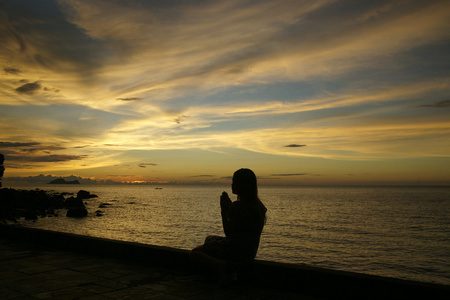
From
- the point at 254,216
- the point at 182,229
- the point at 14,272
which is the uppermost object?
the point at 254,216

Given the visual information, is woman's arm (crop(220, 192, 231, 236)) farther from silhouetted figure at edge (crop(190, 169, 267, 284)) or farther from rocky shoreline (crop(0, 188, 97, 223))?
rocky shoreline (crop(0, 188, 97, 223))

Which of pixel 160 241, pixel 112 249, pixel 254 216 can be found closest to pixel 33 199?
pixel 160 241

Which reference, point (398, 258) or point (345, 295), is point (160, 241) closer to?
point (398, 258)

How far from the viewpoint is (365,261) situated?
66.1ft

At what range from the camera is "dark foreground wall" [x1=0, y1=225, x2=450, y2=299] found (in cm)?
359

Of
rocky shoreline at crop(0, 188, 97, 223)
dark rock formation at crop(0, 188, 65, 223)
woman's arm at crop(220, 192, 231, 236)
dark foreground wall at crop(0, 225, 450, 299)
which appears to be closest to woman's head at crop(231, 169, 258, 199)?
woman's arm at crop(220, 192, 231, 236)

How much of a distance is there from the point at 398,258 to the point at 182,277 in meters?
21.1

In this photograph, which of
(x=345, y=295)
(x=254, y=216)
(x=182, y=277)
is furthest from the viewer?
(x=182, y=277)

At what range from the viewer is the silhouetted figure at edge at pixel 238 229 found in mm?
4203

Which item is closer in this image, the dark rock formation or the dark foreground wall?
the dark foreground wall

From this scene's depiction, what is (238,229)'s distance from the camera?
13.9ft

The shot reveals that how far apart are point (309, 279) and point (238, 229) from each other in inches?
43.9

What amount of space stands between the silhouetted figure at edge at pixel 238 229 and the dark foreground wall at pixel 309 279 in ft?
1.46

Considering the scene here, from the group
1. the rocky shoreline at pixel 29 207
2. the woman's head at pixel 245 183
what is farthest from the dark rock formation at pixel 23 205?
the woman's head at pixel 245 183
